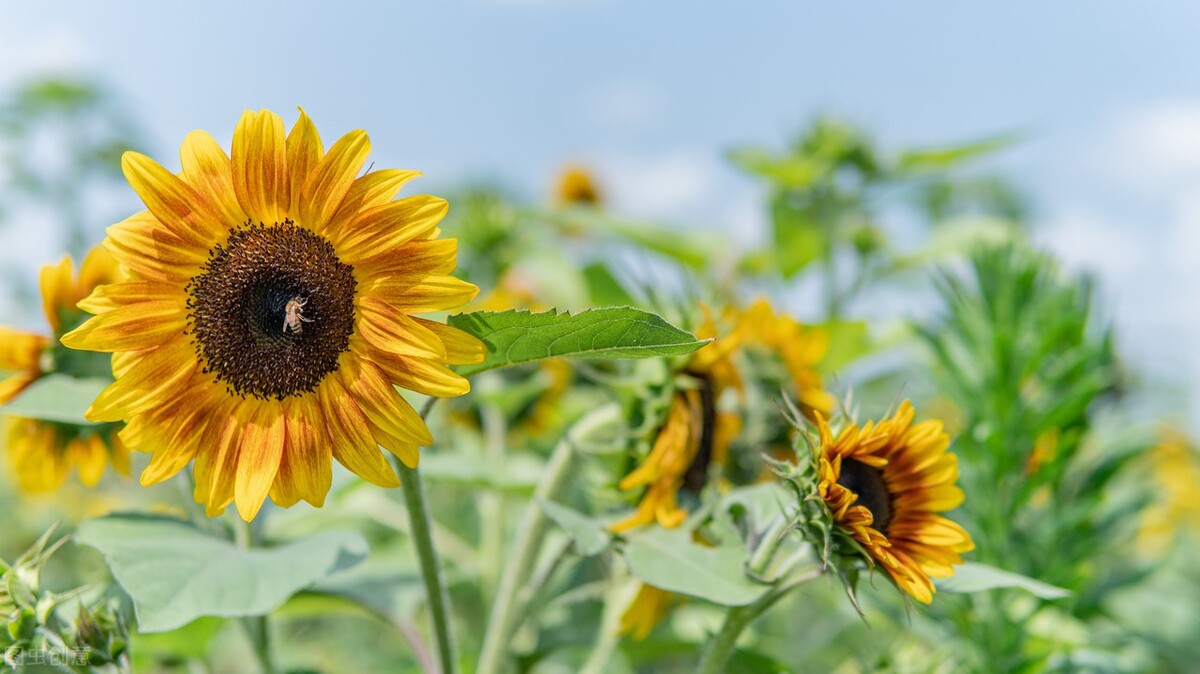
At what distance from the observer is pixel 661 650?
1.17 metres

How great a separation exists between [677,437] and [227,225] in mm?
468

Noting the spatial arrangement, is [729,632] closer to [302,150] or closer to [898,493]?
[898,493]

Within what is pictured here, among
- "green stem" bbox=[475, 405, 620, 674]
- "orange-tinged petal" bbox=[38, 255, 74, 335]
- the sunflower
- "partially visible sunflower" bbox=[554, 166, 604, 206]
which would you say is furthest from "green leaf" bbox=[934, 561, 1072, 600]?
"partially visible sunflower" bbox=[554, 166, 604, 206]

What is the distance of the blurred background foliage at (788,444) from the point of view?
1.08 m

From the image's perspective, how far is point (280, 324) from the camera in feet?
2.60

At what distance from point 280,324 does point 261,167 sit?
0.44 feet

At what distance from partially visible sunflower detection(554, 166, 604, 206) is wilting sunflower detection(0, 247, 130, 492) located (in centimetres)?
299

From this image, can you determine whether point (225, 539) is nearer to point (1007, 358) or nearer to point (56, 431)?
point (56, 431)

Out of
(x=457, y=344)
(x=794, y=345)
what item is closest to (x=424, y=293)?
(x=457, y=344)

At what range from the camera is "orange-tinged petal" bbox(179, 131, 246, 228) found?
A: 0.71m

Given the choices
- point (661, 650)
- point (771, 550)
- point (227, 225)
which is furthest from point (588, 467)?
point (227, 225)

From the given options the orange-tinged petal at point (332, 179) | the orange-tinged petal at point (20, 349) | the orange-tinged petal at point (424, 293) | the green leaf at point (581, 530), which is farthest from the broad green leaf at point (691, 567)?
the orange-tinged petal at point (20, 349)

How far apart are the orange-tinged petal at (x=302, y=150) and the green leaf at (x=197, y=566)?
0.30 meters

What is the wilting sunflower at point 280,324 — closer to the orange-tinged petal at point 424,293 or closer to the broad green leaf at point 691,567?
the orange-tinged petal at point 424,293
